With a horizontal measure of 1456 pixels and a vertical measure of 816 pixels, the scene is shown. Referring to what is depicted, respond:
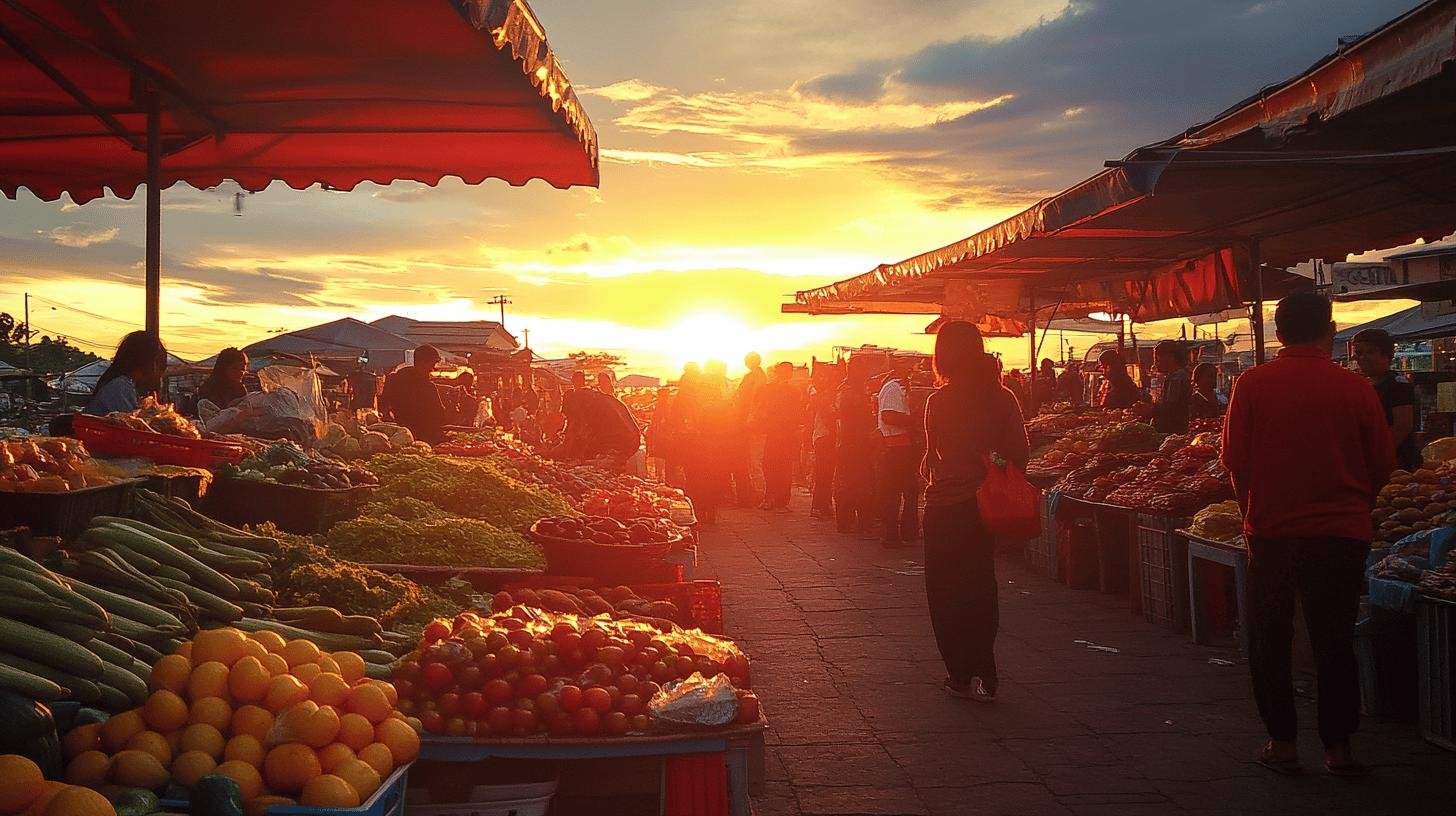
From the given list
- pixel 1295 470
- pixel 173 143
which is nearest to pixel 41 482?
pixel 173 143

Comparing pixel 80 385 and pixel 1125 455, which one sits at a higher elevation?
pixel 80 385

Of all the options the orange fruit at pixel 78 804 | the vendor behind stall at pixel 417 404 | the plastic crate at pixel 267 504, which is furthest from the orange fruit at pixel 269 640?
the vendor behind stall at pixel 417 404

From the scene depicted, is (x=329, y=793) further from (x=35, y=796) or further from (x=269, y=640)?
(x=269, y=640)

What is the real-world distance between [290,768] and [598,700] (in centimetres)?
100

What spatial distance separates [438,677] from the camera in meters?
3.81

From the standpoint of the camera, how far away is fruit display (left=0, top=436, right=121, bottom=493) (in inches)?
152

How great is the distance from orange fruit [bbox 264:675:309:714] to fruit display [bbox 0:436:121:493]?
1237 millimetres

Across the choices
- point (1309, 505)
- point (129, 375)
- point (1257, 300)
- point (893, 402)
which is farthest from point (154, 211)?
point (1257, 300)

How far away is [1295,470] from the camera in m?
5.03

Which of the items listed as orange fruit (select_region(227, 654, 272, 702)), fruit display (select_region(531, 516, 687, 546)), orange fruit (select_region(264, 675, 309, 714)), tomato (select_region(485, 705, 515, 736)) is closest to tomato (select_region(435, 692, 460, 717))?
tomato (select_region(485, 705, 515, 736))

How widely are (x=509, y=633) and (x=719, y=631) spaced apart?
147 centimetres

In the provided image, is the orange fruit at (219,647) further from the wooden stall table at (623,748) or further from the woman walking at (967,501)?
the woman walking at (967,501)

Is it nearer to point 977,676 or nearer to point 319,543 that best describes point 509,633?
point 319,543

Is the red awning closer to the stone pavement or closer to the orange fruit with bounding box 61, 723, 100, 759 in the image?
the orange fruit with bounding box 61, 723, 100, 759
